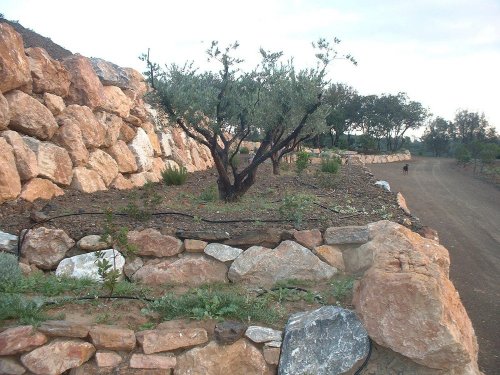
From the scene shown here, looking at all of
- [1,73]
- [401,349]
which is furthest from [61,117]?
[401,349]

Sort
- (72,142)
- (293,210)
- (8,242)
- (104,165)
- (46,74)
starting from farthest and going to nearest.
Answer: (104,165) < (46,74) < (72,142) < (293,210) < (8,242)

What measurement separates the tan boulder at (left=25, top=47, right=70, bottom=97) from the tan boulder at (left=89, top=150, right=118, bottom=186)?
1.44m

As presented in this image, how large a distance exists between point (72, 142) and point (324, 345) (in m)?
6.20

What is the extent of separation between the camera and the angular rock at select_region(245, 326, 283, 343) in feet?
13.0

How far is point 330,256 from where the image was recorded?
5332mm

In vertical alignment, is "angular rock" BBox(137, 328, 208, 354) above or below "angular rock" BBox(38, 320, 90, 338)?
below

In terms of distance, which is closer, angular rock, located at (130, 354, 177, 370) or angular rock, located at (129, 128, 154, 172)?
angular rock, located at (130, 354, 177, 370)

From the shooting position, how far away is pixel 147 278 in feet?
17.1

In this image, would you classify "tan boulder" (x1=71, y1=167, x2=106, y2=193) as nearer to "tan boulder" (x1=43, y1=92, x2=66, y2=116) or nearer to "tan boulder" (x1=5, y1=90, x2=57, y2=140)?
"tan boulder" (x1=5, y1=90, x2=57, y2=140)

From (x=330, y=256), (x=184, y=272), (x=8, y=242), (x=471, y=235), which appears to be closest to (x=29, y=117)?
(x=8, y=242)

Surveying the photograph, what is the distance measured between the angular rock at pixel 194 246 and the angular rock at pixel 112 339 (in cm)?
166

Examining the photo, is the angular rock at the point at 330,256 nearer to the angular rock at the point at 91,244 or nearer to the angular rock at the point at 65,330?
the angular rock at the point at 91,244

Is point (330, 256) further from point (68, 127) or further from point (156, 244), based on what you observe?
point (68, 127)

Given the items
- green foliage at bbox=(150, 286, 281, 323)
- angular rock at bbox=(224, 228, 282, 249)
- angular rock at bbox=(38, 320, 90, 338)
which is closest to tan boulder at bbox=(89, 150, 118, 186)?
angular rock at bbox=(224, 228, 282, 249)
